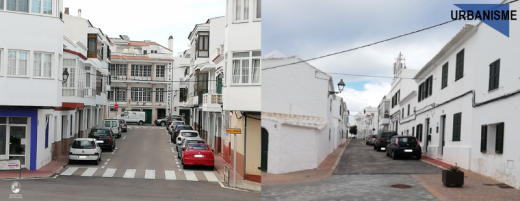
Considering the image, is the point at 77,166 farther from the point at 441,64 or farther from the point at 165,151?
the point at 441,64

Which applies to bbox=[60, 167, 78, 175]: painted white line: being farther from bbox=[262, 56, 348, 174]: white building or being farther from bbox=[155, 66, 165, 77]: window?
bbox=[155, 66, 165, 77]: window

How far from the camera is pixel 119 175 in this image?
20891 millimetres

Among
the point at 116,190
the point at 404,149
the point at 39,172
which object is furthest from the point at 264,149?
the point at 39,172

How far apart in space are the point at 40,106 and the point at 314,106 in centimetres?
1722

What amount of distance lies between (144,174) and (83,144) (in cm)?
487

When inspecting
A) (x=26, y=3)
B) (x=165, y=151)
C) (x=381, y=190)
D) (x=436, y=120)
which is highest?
(x=26, y=3)

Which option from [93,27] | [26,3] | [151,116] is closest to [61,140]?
[26,3]

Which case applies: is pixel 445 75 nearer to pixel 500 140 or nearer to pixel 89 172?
pixel 500 140

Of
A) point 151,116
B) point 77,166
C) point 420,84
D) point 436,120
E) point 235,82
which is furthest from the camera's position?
point 151,116

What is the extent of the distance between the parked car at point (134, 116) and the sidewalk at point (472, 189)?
190 feet

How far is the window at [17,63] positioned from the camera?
750 inches

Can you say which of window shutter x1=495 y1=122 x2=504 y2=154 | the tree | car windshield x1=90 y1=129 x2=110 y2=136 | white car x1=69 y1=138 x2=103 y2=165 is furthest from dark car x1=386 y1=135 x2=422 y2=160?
the tree

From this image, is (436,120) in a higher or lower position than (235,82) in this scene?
lower

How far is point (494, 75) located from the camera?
22.7 ft
